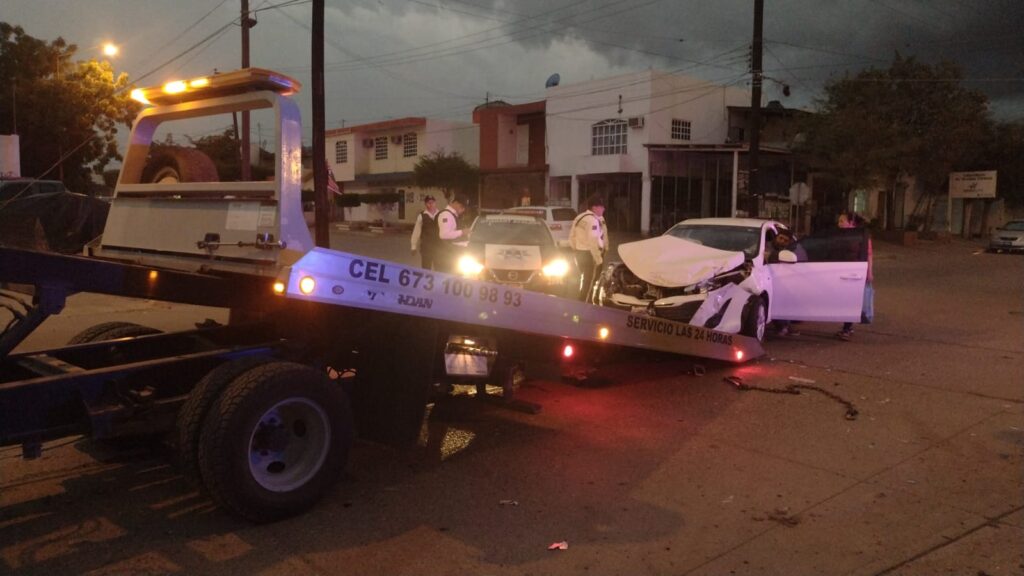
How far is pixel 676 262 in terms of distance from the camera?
9.01m

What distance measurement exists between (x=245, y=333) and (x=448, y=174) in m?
39.5

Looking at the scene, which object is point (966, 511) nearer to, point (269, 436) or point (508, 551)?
point (508, 551)

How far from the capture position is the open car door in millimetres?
10156

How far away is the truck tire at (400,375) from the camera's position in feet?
16.2

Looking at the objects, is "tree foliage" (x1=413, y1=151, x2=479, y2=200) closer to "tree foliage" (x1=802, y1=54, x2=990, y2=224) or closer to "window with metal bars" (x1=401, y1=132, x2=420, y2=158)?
"window with metal bars" (x1=401, y1=132, x2=420, y2=158)

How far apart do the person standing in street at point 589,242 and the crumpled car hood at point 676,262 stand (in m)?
2.05

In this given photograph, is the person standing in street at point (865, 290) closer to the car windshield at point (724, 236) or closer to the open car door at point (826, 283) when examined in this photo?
the open car door at point (826, 283)

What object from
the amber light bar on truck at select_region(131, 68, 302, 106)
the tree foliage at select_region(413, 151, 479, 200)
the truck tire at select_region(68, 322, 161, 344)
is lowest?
the truck tire at select_region(68, 322, 161, 344)

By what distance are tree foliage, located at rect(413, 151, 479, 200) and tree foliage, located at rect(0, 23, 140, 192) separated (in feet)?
62.1

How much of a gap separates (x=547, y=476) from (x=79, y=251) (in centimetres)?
371

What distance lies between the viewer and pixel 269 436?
14.1ft

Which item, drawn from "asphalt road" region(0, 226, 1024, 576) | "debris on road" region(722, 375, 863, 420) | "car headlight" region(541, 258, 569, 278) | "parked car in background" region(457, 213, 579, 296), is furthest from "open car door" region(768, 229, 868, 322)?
"car headlight" region(541, 258, 569, 278)

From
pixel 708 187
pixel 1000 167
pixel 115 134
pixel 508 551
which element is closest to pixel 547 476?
pixel 508 551

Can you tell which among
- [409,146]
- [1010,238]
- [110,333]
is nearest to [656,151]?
[1010,238]
